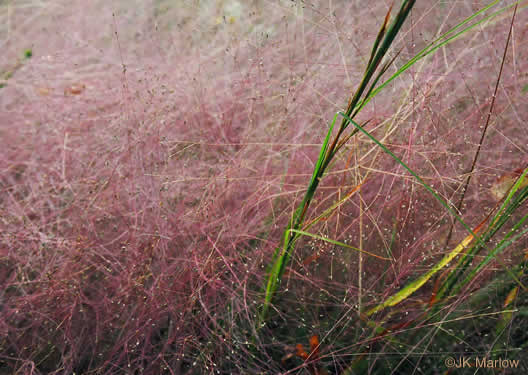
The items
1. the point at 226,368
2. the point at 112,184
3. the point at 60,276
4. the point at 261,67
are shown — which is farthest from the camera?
the point at 261,67

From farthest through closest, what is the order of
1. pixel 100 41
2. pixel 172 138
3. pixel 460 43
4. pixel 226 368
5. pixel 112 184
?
pixel 100 41, pixel 460 43, pixel 172 138, pixel 112 184, pixel 226 368

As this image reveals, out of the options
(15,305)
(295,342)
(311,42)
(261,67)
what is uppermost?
(311,42)

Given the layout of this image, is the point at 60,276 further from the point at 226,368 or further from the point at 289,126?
the point at 289,126

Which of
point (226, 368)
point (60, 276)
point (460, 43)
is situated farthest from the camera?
point (460, 43)

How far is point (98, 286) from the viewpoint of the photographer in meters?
1.16

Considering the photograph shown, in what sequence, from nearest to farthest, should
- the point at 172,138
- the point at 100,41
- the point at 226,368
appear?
the point at 226,368
the point at 172,138
the point at 100,41

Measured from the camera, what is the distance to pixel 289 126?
1.45 metres

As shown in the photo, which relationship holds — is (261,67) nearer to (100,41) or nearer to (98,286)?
(100,41)

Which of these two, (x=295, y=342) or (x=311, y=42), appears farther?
(x=311, y=42)

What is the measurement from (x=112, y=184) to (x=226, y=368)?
63cm

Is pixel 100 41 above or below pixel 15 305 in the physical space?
above

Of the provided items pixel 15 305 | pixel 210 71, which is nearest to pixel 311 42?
pixel 210 71

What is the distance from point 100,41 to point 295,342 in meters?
1.62

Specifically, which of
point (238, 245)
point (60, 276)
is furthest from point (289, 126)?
point (60, 276)
